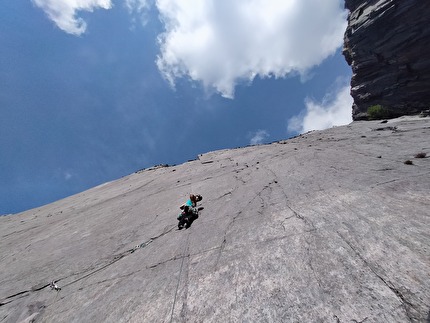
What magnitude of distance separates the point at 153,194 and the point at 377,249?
46.2 feet

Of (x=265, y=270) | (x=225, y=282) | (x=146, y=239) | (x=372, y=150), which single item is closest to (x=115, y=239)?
(x=146, y=239)

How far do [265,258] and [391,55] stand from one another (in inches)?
2233

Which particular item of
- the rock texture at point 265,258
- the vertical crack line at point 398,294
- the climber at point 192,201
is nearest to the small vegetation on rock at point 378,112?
the rock texture at point 265,258

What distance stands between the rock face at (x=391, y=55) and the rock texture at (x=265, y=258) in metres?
43.8

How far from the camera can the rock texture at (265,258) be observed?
453 cm

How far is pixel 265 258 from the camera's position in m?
6.00

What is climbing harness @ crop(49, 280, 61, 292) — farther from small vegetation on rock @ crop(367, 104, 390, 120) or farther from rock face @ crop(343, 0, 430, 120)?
small vegetation on rock @ crop(367, 104, 390, 120)

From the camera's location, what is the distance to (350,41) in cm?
5481

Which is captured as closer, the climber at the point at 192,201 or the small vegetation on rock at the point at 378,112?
the climber at the point at 192,201

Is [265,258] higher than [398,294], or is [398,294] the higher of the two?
[265,258]

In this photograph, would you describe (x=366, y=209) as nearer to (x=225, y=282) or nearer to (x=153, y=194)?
(x=225, y=282)

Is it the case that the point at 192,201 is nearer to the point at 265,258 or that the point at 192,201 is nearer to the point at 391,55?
the point at 265,258

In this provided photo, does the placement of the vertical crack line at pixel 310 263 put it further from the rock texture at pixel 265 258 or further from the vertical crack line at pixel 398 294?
the vertical crack line at pixel 398 294

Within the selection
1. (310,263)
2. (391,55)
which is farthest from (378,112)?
(310,263)
